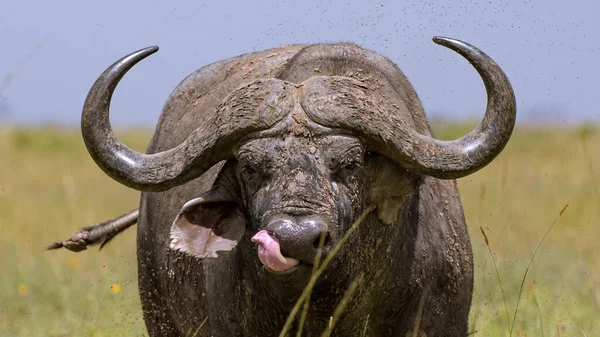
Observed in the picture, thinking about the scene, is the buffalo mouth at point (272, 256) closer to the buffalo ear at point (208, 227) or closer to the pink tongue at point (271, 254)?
the pink tongue at point (271, 254)

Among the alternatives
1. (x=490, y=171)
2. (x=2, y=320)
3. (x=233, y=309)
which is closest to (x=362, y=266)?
(x=233, y=309)

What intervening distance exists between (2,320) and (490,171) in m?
11.3

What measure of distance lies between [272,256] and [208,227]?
0.92 meters

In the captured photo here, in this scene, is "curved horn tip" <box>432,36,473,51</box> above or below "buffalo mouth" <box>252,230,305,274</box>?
above

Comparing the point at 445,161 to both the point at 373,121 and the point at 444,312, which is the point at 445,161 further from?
the point at 444,312

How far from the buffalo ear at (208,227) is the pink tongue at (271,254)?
2.41ft

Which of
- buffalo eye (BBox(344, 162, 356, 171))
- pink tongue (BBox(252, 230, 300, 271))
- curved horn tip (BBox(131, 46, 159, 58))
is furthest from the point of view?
curved horn tip (BBox(131, 46, 159, 58))

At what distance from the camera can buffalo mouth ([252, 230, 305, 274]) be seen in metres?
5.33

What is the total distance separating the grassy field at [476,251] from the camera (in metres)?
9.65

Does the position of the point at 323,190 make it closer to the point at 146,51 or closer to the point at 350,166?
the point at 350,166

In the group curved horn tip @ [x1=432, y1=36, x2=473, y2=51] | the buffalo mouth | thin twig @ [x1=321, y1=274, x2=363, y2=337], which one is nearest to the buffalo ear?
thin twig @ [x1=321, y1=274, x2=363, y2=337]

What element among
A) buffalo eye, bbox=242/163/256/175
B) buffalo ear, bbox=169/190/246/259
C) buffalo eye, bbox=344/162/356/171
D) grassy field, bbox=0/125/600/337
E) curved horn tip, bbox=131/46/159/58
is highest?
curved horn tip, bbox=131/46/159/58

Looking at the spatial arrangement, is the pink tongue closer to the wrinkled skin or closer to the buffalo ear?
the wrinkled skin

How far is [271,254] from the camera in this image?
5.33 metres
